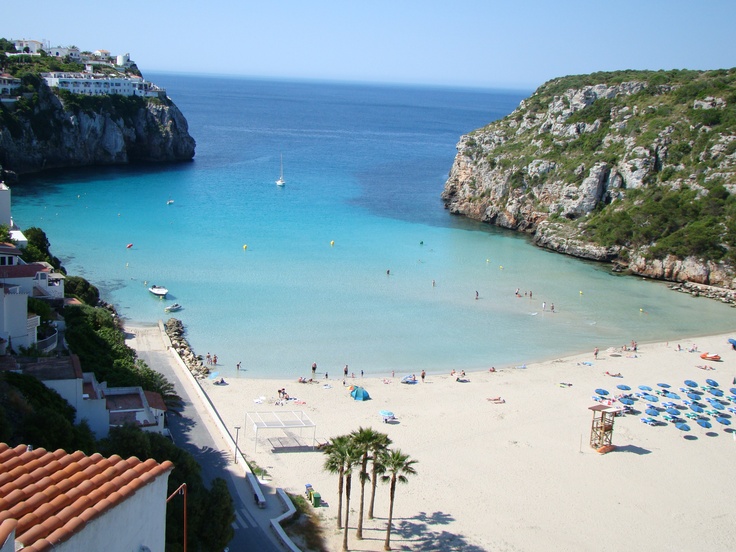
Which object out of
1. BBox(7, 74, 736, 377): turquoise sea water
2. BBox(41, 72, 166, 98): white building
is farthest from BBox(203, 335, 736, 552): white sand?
BBox(41, 72, 166, 98): white building

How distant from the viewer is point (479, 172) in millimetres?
70125

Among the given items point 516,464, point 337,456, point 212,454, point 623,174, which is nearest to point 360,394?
point 516,464

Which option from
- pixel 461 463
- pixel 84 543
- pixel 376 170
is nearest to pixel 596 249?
pixel 461 463

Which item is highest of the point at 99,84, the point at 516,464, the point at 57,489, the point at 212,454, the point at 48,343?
the point at 99,84

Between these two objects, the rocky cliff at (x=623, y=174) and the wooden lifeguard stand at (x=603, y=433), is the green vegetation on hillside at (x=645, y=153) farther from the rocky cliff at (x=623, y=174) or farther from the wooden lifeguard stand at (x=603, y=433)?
the wooden lifeguard stand at (x=603, y=433)

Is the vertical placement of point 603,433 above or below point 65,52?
below

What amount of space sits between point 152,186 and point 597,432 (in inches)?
2232

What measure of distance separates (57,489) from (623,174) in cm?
5820

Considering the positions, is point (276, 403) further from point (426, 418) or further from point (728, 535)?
point (728, 535)

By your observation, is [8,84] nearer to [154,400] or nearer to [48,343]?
[48,343]

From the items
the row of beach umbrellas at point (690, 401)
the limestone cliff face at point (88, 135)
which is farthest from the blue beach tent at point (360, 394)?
the limestone cliff face at point (88, 135)

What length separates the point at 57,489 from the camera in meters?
6.16

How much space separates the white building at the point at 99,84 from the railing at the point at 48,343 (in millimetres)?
65101

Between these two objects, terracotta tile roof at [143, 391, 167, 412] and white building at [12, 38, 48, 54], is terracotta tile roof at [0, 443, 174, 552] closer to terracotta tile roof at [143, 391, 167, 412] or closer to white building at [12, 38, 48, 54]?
terracotta tile roof at [143, 391, 167, 412]
